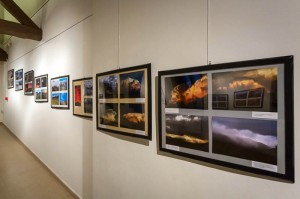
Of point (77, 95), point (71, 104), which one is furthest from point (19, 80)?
point (77, 95)

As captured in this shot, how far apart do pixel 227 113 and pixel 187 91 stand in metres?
0.28

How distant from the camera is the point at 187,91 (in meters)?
1.20

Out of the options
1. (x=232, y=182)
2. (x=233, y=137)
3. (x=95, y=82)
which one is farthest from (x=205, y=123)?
(x=95, y=82)

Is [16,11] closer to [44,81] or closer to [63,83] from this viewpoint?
[44,81]

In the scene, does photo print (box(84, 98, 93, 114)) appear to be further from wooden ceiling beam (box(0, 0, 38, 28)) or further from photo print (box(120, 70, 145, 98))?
wooden ceiling beam (box(0, 0, 38, 28))

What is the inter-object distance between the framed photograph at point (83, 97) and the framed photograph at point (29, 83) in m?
2.80

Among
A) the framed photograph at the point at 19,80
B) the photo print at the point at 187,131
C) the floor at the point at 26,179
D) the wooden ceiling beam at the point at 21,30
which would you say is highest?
the wooden ceiling beam at the point at 21,30

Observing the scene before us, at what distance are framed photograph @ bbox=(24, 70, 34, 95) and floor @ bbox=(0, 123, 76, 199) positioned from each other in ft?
5.45

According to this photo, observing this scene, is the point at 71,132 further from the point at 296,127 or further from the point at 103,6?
the point at 296,127

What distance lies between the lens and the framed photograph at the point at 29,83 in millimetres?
4976

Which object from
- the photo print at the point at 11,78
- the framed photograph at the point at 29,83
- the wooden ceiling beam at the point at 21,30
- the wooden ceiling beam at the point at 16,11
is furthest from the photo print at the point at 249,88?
the photo print at the point at 11,78

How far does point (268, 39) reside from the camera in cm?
91

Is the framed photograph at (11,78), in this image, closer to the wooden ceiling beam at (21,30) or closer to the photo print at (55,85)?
the wooden ceiling beam at (21,30)

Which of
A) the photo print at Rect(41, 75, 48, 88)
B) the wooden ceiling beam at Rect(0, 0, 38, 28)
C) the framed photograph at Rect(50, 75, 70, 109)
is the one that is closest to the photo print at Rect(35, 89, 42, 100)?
the photo print at Rect(41, 75, 48, 88)
